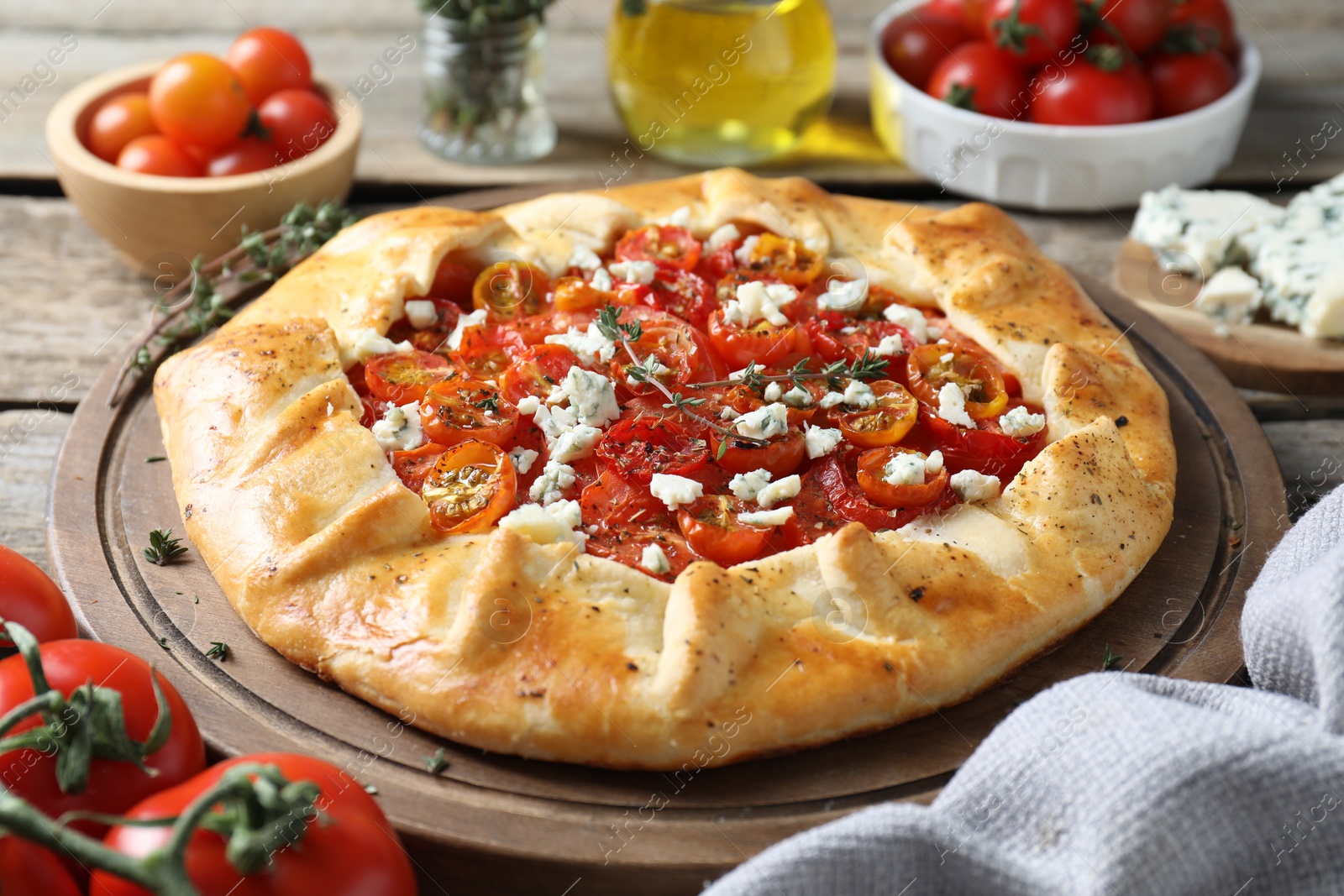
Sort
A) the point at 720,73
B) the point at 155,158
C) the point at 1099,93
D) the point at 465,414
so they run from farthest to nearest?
the point at 720,73 → the point at 1099,93 → the point at 155,158 → the point at 465,414

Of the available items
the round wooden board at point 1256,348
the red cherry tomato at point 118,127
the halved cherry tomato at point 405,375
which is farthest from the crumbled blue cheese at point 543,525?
the red cherry tomato at point 118,127

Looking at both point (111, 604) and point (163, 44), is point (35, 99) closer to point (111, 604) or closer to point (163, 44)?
point (163, 44)

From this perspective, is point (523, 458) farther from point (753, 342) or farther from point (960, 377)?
point (960, 377)

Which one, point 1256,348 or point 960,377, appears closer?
point 960,377

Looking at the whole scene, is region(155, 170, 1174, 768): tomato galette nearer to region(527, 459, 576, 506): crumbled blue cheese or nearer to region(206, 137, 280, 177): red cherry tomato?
region(527, 459, 576, 506): crumbled blue cheese

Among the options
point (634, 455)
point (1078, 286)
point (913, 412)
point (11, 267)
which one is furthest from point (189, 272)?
point (1078, 286)

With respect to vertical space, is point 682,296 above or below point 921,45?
below

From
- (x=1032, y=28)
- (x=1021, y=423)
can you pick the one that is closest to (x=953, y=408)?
(x=1021, y=423)
